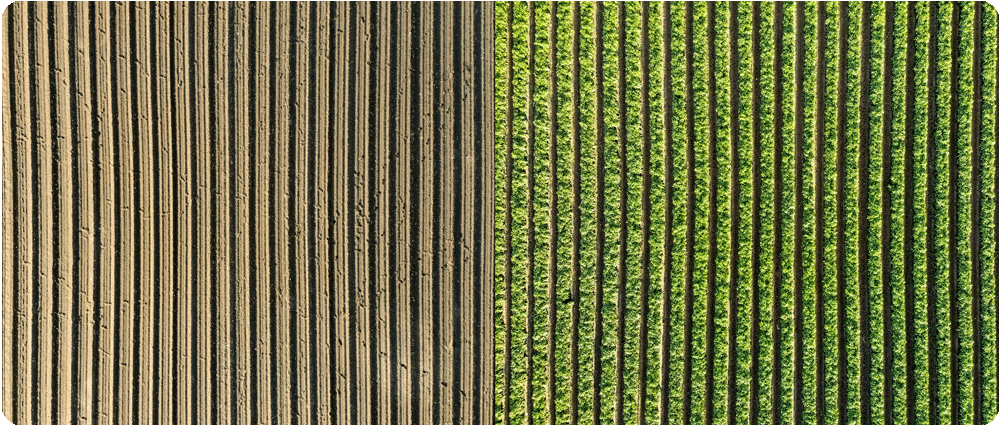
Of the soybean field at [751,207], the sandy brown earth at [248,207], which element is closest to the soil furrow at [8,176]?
the sandy brown earth at [248,207]

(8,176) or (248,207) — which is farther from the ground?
(8,176)

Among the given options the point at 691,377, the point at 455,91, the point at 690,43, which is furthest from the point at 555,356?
the point at 690,43

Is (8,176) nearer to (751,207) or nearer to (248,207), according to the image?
(248,207)

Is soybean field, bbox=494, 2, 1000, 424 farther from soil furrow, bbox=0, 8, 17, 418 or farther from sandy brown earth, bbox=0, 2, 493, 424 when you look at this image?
soil furrow, bbox=0, 8, 17, 418

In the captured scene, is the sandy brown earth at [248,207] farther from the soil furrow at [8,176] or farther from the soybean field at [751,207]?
the soybean field at [751,207]

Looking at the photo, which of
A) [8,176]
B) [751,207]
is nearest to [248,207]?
[8,176]

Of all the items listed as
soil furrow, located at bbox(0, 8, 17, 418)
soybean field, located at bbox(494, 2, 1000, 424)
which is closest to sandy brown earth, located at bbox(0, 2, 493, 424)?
soil furrow, located at bbox(0, 8, 17, 418)
